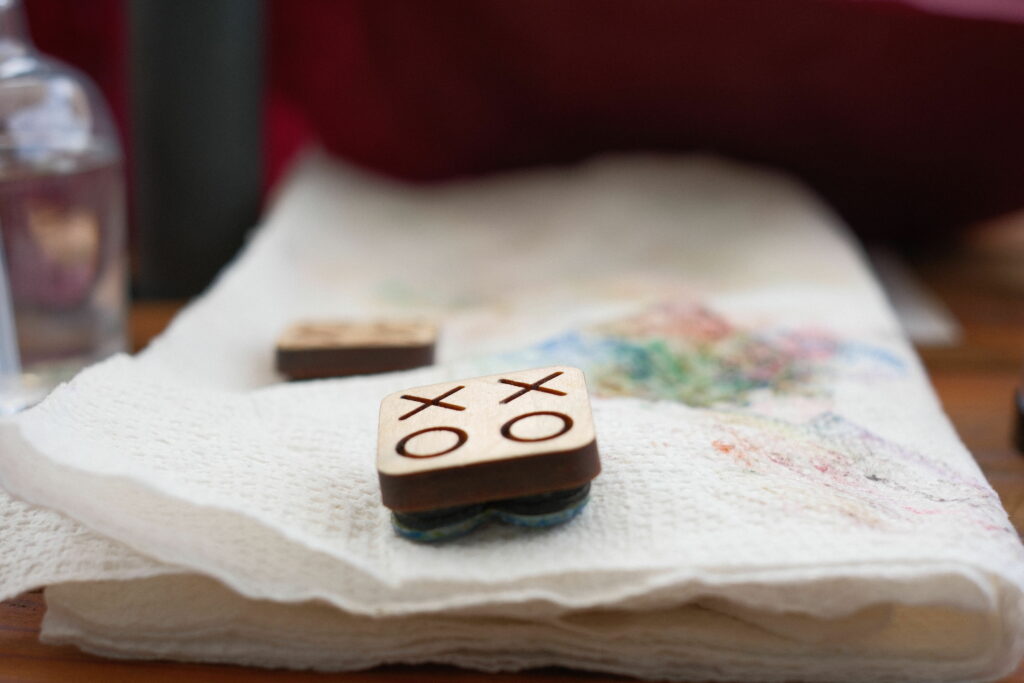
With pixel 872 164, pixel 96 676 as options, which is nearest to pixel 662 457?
pixel 96 676

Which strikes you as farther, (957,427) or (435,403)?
(957,427)

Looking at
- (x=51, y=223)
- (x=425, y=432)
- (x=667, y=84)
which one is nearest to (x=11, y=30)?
(x=51, y=223)

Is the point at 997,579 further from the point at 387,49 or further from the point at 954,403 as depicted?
the point at 387,49

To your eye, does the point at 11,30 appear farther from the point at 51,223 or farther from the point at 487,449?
the point at 487,449

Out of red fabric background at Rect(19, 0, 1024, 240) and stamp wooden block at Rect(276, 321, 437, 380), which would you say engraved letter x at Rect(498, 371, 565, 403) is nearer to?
stamp wooden block at Rect(276, 321, 437, 380)

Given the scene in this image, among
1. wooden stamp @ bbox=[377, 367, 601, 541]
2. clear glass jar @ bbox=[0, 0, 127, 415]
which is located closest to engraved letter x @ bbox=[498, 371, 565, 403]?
wooden stamp @ bbox=[377, 367, 601, 541]

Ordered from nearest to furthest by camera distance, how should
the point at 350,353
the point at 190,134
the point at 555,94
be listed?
1. the point at 350,353
2. the point at 190,134
3. the point at 555,94
